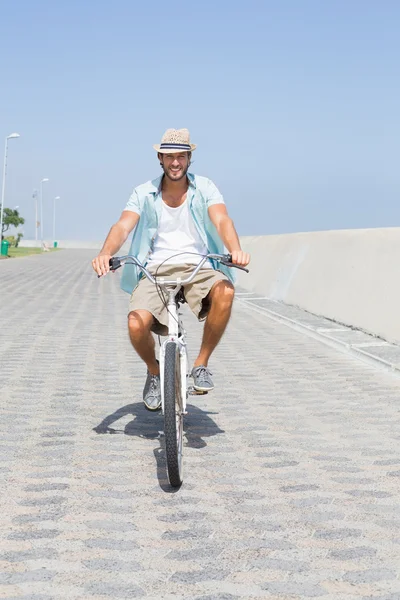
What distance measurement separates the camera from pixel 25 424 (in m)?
6.93

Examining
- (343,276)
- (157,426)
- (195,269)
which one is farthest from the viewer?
(343,276)

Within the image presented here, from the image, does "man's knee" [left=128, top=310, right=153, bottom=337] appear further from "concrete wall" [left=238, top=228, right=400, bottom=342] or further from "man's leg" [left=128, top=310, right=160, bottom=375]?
"concrete wall" [left=238, top=228, right=400, bottom=342]

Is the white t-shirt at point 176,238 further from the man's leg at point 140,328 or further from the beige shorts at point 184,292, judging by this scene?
the man's leg at point 140,328

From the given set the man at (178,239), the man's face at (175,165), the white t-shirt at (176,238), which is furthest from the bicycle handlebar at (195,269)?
the man's face at (175,165)

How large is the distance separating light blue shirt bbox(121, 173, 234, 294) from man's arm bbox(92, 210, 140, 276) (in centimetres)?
6

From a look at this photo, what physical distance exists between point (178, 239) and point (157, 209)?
0.23 meters

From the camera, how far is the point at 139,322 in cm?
611

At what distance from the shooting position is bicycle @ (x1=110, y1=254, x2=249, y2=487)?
16.8 ft

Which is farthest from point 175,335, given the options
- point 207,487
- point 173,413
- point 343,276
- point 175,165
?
point 343,276

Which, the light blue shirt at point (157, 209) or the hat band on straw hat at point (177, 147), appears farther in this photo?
the light blue shirt at point (157, 209)

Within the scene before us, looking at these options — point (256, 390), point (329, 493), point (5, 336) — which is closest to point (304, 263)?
point (5, 336)

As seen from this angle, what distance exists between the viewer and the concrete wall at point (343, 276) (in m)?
12.3

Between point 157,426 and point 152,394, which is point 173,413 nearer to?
point 152,394

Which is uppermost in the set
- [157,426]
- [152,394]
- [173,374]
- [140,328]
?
[140,328]
